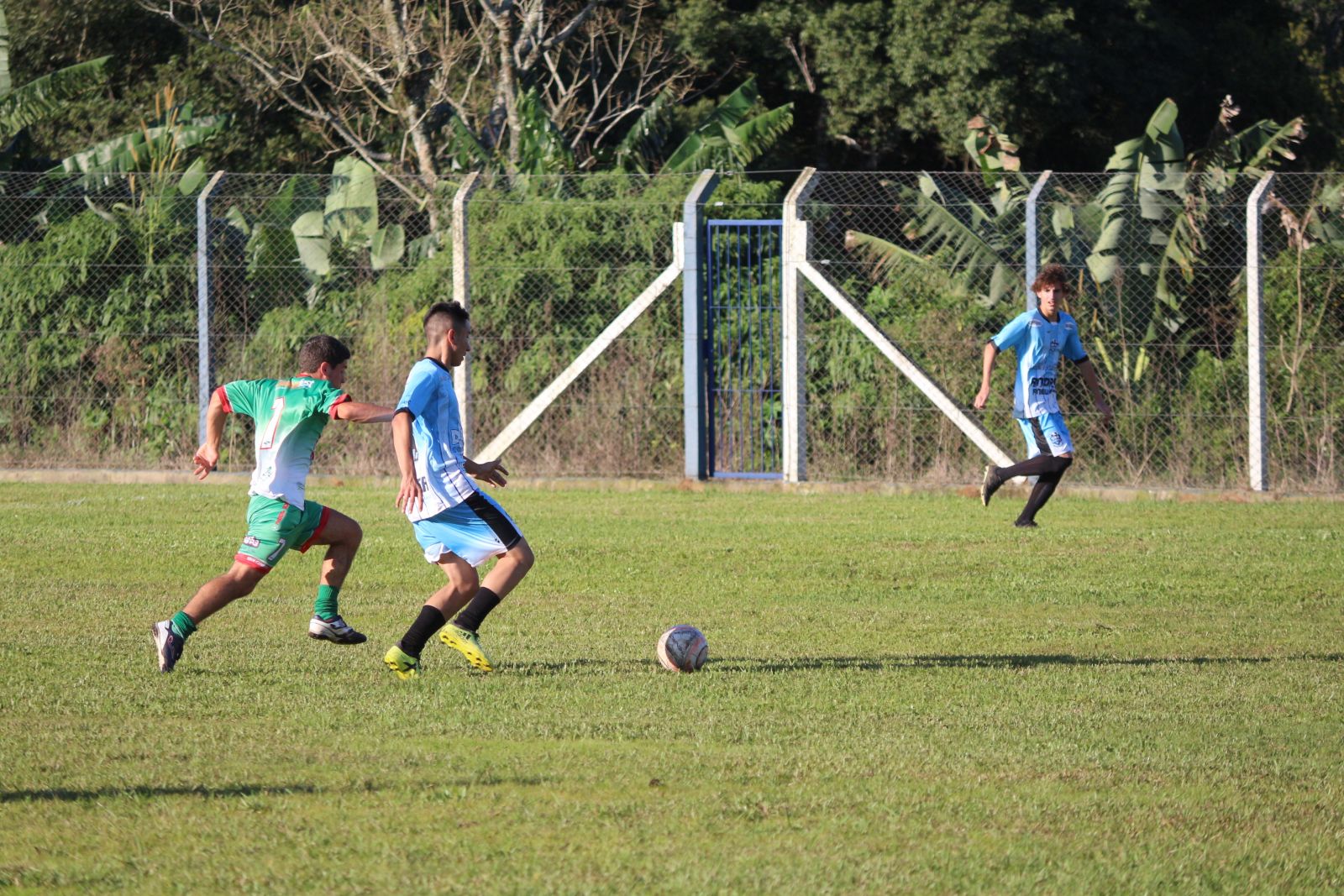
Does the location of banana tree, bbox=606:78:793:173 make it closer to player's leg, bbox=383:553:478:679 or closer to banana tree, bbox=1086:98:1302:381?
banana tree, bbox=1086:98:1302:381

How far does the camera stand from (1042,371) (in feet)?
38.8

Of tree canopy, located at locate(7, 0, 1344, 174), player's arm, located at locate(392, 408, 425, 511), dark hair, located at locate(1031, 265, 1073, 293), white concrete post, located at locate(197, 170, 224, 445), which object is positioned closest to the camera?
player's arm, located at locate(392, 408, 425, 511)

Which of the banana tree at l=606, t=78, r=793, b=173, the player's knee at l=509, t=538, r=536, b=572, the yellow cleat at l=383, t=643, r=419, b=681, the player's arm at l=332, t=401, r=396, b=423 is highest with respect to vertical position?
the banana tree at l=606, t=78, r=793, b=173

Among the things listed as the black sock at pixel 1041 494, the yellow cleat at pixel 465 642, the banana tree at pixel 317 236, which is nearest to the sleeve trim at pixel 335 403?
the yellow cleat at pixel 465 642

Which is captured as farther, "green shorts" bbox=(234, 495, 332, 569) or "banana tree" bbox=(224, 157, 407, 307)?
"banana tree" bbox=(224, 157, 407, 307)

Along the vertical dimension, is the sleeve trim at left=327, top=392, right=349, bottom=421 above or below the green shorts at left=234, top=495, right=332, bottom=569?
above

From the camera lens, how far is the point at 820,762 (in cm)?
584

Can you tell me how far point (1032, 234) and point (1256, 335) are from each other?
6.56 ft

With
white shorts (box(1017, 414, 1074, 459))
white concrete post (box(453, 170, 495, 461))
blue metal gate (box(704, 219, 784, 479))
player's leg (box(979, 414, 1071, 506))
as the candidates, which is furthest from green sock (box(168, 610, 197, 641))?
blue metal gate (box(704, 219, 784, 479))

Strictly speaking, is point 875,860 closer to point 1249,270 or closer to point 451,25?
point 1249,270

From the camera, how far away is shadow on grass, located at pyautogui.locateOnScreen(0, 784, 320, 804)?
17.6 feet

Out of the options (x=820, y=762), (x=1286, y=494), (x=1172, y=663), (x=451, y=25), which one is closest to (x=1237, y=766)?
(x=820, y=762)

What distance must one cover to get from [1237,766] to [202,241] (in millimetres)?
12300

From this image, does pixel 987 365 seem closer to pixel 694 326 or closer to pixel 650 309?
pixel 694 326
